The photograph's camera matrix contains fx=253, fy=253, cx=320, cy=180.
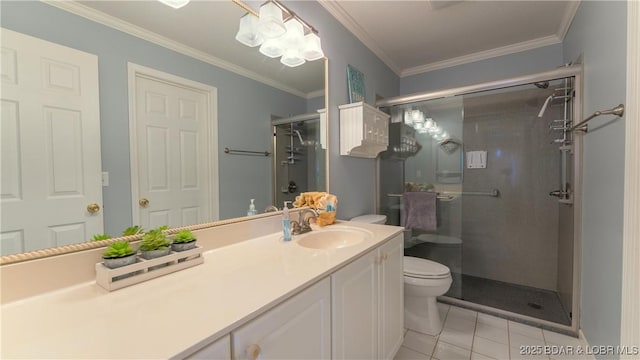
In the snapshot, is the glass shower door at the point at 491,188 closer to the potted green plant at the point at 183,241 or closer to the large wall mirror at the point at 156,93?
the large wall mirror at the point at 156,93

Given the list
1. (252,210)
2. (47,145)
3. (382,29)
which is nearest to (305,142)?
(252,210)

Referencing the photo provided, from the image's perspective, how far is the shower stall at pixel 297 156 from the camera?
150cm

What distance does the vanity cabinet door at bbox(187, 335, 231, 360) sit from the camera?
20.0 inches

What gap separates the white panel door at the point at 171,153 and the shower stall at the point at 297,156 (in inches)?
17.5

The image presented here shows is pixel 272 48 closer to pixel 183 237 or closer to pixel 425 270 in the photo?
pixel 183 237

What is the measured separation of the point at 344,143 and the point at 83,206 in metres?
1.52

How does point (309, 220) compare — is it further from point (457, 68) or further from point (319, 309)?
point (457, 68)

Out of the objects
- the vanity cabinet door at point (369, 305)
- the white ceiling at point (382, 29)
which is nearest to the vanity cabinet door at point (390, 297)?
the vanity cabinet door at point (369, 305)

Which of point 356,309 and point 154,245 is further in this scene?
point 356,309

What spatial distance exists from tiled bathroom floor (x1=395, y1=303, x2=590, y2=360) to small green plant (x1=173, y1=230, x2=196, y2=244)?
4.67ft

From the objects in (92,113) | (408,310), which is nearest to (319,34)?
(92,113)

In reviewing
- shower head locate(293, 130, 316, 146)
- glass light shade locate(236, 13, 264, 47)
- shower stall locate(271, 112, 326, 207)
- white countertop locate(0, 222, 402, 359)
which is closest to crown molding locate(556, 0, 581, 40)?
shower stall locate(271, 112, 326, 207)

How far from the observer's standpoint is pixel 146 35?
0.93 m

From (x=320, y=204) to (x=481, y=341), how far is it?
1.42 metres
